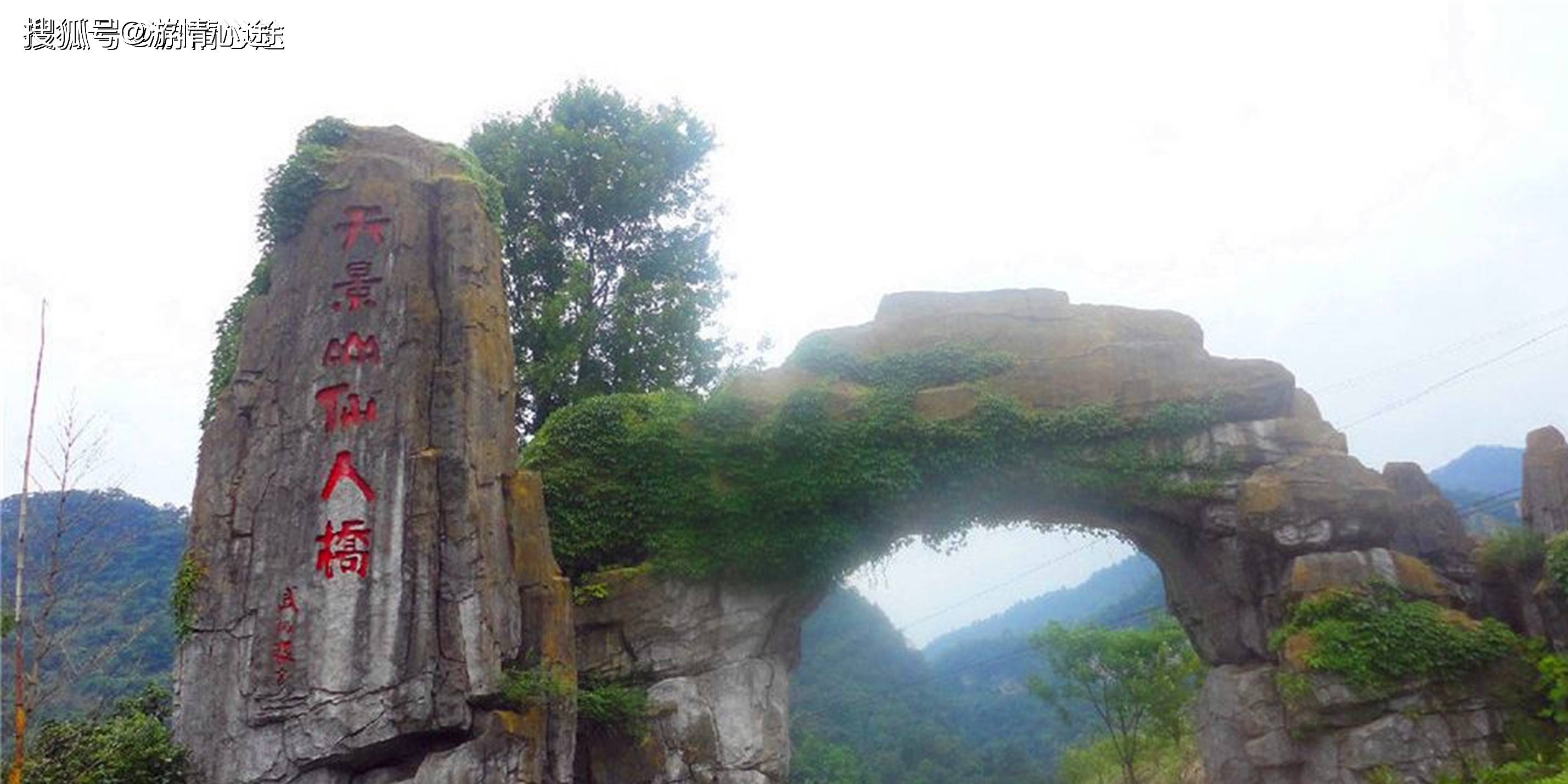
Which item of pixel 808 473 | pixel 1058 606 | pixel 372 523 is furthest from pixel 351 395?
pixel 1058 606

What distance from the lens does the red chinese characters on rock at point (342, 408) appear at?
9305 mm

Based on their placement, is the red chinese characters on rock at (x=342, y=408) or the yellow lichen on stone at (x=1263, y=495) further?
the yellow lichen on stone at (x=1263, y=495)

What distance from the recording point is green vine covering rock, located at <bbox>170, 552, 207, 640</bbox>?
29.4 ft

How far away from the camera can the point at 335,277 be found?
988 centimetres

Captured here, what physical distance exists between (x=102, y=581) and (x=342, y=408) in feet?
37.6

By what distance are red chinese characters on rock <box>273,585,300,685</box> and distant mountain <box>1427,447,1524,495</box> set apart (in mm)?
56172

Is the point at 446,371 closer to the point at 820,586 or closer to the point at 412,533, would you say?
the point at 412,533

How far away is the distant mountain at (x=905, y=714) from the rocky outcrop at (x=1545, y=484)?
32.5 ft

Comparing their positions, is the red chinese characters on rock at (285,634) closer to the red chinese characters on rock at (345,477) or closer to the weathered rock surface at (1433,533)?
the red chinese characters on rock at (345,477)

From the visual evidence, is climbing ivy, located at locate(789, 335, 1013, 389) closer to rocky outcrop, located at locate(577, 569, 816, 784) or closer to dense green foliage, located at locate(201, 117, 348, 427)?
rocky outcrop, located at locate(577, 569, 816, 784)

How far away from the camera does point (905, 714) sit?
99.3ft

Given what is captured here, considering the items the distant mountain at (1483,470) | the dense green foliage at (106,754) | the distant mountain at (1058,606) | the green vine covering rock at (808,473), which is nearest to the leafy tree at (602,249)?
the green vine covering rock at (808,473)

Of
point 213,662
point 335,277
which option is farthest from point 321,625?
point 335,277

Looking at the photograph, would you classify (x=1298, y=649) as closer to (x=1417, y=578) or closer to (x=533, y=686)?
(x=1417, y=578)
